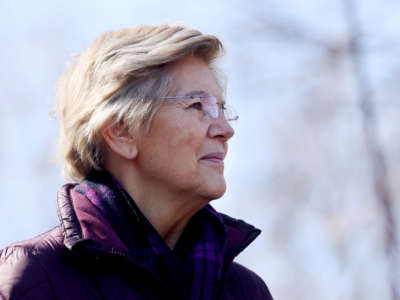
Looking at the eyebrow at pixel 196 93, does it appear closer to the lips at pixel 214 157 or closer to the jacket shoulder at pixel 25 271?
the lips at pixel 214 157

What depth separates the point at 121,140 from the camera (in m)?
2.21

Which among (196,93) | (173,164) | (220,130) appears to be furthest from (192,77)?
(173,164)

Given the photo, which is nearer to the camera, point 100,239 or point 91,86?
point 100,239

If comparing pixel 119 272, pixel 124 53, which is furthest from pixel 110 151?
pixel 119 272

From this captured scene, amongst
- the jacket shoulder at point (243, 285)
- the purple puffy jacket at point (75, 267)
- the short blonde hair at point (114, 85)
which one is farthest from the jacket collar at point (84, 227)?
the jacket shoulder at point (243, 285)

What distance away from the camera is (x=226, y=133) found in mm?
2234

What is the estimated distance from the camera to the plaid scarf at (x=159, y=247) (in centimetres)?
205

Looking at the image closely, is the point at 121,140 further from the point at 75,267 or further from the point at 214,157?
the point at 75,267

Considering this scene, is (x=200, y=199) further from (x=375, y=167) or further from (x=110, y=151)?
(x=375, y=167)

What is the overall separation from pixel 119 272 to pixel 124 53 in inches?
24.9

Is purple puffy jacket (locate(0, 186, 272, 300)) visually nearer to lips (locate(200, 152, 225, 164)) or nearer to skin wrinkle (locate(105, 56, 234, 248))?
skin wrinkle (locate(105, 56, 234, 248))

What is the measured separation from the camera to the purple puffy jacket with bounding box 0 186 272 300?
186cm

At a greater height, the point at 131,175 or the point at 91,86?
the point at 91,86

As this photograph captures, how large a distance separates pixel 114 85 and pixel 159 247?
0.47 meters
